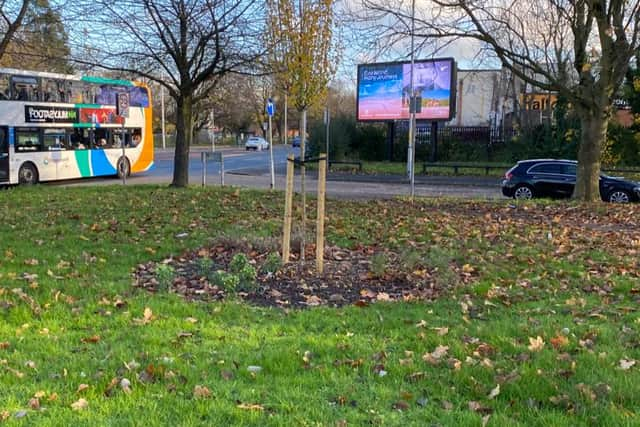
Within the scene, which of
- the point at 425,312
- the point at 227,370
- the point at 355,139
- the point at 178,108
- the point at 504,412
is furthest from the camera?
the point at 355,139

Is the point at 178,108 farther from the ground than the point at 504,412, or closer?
farther from the ground

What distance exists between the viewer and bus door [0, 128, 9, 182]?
2086 cm

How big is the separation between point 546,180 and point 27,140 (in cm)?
1886

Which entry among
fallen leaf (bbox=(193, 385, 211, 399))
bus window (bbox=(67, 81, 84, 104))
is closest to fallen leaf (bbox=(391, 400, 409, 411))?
fallen leaf (bbox=(193, 385, 211, 399))

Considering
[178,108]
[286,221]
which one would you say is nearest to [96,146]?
[178,108]

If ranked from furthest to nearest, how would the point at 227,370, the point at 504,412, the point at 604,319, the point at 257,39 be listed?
1. the point at 257,39
2. the point at 604,319
3. the point at 227,370
4. the point at 504,412

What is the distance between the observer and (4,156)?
2097 centimetres

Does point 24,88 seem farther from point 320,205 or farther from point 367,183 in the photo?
point 320,205

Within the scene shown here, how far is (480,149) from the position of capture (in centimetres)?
3500

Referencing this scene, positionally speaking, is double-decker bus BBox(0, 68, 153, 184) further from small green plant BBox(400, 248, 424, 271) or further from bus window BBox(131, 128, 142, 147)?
small green plant BBox(400, 248, 424, 271)

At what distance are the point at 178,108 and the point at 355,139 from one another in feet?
69.8

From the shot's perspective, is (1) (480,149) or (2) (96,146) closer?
(2) (96,146)

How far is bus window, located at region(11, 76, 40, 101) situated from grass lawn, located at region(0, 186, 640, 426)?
1417 cm

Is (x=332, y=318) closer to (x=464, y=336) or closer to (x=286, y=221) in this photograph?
(x=464, y=336)
